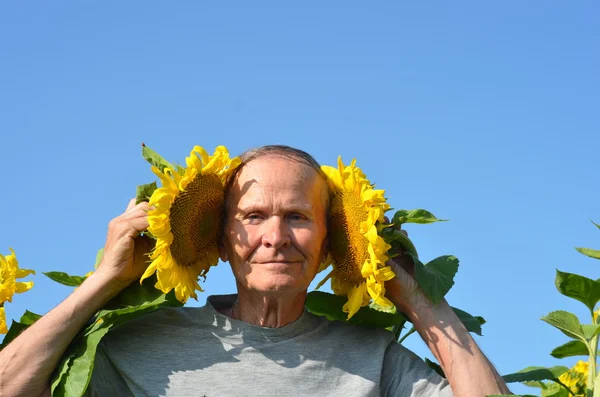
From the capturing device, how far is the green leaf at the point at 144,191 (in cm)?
400

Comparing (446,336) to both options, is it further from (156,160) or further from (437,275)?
(156,160)

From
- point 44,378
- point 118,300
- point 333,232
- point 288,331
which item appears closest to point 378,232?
point 333,232

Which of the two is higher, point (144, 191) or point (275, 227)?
point (144, 191)

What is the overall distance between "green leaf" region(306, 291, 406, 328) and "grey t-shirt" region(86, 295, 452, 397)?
94mm

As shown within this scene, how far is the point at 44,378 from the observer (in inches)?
154

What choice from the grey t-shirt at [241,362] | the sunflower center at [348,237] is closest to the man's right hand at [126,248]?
the grey t-shirt at [241,362]

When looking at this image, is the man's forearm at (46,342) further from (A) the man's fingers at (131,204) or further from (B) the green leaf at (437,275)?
(B) the green leaf at (437,275)

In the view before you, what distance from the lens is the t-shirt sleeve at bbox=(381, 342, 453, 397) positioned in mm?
4168

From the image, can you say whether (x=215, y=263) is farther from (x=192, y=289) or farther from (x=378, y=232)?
(x=378, y=232)

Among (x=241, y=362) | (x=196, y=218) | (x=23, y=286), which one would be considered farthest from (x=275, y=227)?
(x=23, y=286)

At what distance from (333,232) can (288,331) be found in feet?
1.44

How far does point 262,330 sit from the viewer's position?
4.20 metres

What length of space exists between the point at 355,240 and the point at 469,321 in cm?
65

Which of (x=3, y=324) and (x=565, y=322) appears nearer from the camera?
(x=565, y=322)
